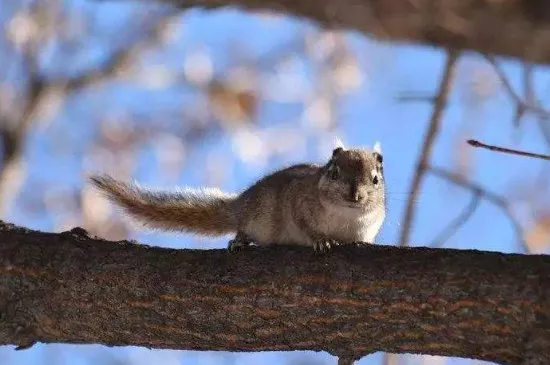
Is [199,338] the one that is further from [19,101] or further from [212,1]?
[19,101]

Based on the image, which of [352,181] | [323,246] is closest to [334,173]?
[352,181]

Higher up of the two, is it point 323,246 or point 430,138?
point 430,138

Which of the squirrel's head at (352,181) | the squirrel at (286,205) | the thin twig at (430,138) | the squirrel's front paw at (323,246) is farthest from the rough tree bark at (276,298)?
the thin twig at (430,138)

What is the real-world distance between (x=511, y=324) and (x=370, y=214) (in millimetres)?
1450

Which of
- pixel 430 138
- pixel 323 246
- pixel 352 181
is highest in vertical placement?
pixel 430 138

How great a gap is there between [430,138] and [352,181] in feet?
1.98

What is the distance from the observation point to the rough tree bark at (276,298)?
3355mm

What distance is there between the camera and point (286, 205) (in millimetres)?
4867

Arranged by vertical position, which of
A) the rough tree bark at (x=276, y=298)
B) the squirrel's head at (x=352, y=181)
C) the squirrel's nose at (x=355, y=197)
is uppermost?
the squirrel's head at (x=352, y=181)

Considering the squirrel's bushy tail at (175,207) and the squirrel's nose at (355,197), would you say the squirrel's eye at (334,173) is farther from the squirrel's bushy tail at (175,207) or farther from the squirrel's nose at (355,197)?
the squirrel's bushy tail at (175,207)

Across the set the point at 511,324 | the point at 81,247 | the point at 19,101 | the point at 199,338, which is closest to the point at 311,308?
the point at 199,338

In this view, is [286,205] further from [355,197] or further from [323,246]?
[323,246]

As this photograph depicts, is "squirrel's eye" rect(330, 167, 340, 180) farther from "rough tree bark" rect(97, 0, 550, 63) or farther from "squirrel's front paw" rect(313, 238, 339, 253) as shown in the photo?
"rough tree bark" rect(97, 0, 550, 63)

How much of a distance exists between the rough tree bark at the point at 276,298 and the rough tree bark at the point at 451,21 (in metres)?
1.94
